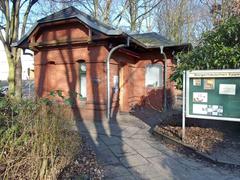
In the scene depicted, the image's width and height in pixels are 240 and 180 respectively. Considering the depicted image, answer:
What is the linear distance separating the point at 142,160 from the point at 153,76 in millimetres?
10396

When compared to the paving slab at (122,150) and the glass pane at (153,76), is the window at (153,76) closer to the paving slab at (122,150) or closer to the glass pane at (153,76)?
the glass pane at (153,76)

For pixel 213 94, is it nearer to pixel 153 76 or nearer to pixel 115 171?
pixel 115 171

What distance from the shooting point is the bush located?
4.23 meters

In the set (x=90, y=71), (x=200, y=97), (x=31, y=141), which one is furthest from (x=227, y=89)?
(x=90, y=71)

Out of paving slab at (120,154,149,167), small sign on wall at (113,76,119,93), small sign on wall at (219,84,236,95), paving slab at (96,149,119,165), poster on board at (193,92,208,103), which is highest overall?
small sign on wall at (113,76,119,93)

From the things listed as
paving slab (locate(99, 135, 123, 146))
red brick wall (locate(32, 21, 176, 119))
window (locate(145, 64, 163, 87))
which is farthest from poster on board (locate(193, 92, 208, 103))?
window (locate(145, 64, 163, 87))

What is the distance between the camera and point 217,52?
8.40 meters

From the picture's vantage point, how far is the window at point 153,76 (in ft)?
54.9

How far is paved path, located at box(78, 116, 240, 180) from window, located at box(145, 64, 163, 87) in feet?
23.1

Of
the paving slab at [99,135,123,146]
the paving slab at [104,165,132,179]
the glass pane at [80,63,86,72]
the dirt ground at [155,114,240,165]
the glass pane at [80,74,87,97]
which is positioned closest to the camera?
the paving slab at [104,165,132,179]

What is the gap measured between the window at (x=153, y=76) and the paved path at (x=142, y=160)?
23.1ft

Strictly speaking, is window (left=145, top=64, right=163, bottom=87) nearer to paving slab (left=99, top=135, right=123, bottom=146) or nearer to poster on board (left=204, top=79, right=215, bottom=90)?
paving slab (left=99, top=135, right=123, bottom=146)

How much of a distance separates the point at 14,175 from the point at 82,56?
9.33m

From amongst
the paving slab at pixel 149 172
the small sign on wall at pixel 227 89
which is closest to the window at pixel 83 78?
the small sign on wall at pixel 227 89
